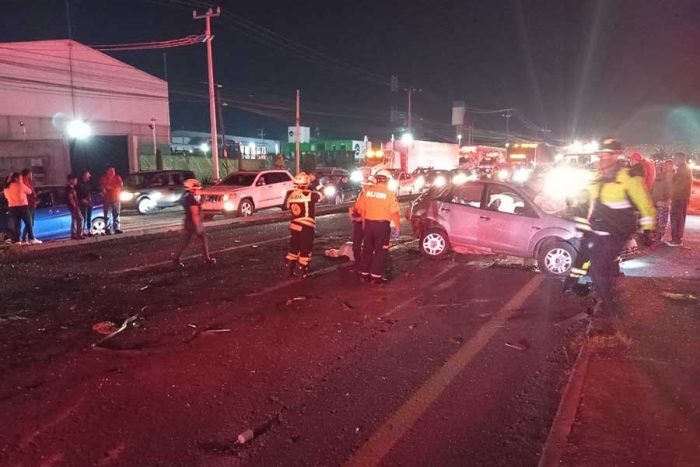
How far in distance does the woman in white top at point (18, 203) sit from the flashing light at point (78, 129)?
26.7 m

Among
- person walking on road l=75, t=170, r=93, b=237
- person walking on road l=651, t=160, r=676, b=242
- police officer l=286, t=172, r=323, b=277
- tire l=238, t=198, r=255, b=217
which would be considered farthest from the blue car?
person walking on road l=651, t=160, r=676, b=242

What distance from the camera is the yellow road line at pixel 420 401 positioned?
3793mm

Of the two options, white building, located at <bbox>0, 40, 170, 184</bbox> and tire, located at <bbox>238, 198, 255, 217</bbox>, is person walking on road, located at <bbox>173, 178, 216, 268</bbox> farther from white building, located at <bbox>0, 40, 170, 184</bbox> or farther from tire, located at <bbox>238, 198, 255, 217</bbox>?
white building, located at <bbox>0, 40, 170, 184</bbox>

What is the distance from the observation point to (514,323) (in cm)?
673

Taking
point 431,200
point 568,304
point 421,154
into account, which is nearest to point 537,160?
point 421,154

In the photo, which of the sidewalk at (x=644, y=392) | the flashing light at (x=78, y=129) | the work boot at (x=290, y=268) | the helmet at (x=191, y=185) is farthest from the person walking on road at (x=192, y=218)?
the flashing light at (x=78, y=129)

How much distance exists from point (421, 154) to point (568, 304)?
30472mm

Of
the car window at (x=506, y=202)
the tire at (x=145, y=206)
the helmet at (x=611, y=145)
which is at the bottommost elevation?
the tire at (x=145, y=206)

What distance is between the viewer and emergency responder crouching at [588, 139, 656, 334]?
655 cm

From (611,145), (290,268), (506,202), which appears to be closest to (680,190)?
(506,202)

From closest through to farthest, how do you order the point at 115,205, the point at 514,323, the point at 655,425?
the point at 655,425 < the point at 514,323 < the point at 115,205

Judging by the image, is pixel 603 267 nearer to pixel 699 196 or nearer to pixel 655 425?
pixel 655 425

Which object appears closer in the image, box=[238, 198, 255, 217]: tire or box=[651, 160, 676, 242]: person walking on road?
box=[651, 160, 676, 242]: person walking on road

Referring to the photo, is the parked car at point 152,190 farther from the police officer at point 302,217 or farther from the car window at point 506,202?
the car window at point 506,202
